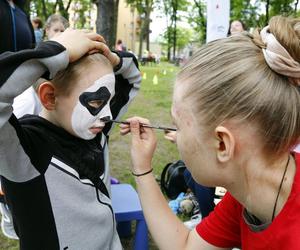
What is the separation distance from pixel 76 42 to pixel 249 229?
2.26 feet

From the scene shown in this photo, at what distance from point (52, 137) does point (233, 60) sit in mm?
624

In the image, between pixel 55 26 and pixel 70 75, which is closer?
pixel 70 75

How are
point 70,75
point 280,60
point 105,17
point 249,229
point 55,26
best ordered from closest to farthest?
point 280,60
point 249,229
point 70,75
point 55,26
point 105,17

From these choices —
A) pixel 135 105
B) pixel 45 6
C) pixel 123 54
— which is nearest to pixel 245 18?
pixel 135 105

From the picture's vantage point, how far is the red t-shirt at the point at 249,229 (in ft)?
2.59

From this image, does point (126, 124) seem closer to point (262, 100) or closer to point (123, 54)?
point (123, 54)

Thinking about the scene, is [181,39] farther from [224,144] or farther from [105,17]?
[224,144]

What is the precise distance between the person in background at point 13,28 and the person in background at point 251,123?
180 centimetres

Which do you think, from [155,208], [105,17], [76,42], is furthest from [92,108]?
[105,17]

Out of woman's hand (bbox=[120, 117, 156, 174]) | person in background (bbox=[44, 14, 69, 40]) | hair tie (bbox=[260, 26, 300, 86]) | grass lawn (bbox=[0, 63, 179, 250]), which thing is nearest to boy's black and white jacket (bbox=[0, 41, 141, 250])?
woman's hand (bbox=[120, 117, 156, 174])

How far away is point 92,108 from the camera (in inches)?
47.0

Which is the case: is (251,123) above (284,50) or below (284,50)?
below

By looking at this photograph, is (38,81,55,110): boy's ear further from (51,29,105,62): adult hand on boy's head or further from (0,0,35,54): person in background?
(0,0,35,54): person in background

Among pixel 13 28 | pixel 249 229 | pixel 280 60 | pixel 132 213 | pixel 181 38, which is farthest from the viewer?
pixel 181 38
